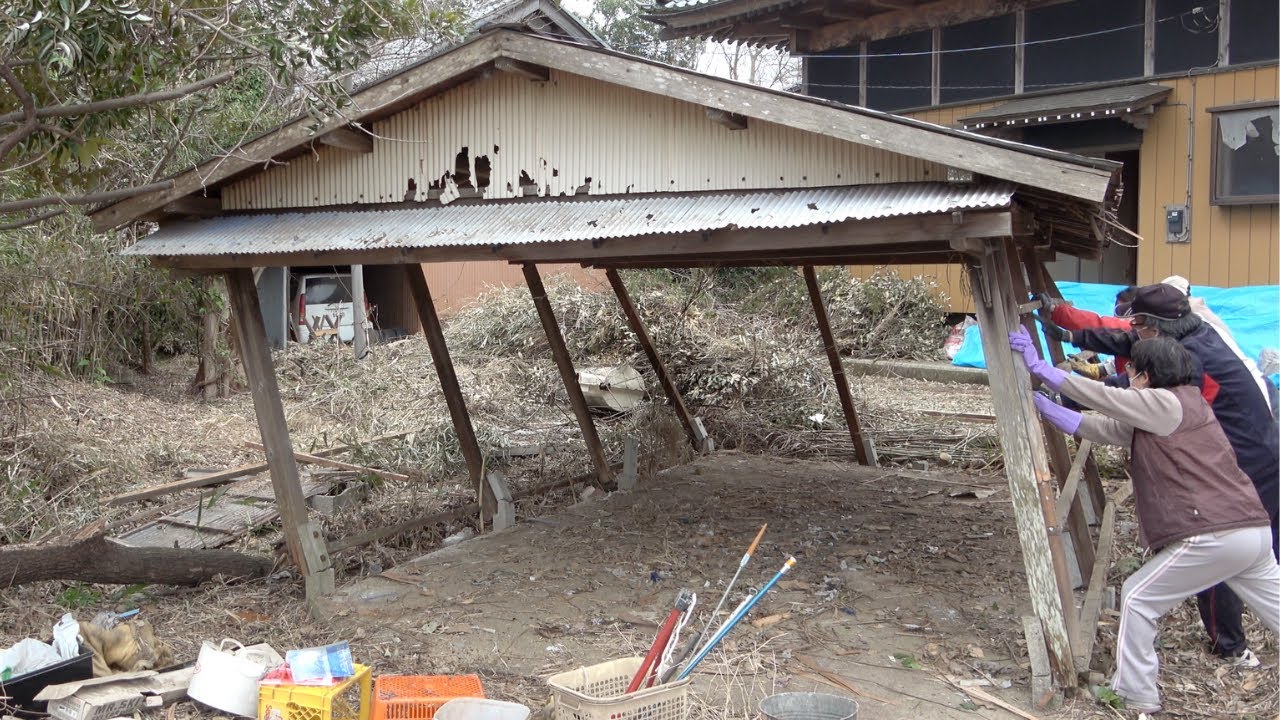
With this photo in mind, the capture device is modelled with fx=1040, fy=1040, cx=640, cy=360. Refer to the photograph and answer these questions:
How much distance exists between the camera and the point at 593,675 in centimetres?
455

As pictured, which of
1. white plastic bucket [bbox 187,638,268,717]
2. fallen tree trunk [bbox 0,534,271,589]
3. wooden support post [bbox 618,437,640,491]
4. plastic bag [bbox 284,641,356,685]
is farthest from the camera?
wooden support post [bbox 618,437,640,491]

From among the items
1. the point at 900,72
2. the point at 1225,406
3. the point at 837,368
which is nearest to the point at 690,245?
the point at 1225,406

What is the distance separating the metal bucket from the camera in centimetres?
434

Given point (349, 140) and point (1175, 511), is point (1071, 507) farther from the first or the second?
point (349, 140)

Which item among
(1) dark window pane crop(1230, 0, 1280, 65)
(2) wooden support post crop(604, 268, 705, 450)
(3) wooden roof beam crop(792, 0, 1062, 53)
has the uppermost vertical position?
(3) wooden roof beam crop(792, 0, 1062, 53)

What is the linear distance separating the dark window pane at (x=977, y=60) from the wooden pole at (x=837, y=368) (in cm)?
494

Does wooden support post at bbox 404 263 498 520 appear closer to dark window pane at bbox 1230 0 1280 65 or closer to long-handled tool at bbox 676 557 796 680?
long-handled tool at bbox 676 557 796 680

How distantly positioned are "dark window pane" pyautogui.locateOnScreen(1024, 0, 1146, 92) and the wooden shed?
6.15 metres

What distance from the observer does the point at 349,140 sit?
6.48m

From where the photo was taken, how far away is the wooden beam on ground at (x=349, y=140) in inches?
251

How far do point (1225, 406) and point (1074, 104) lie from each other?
25.1ft

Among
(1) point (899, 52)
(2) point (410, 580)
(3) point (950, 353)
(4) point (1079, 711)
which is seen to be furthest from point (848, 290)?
(4) point (1079, 711)

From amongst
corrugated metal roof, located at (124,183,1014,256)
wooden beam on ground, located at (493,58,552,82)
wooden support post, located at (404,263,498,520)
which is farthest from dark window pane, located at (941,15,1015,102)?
corrugated metal roof, located at (124,183,1014,256)

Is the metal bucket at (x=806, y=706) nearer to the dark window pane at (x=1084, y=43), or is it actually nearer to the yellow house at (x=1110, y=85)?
the yellow house at (x=1110, y=85)
